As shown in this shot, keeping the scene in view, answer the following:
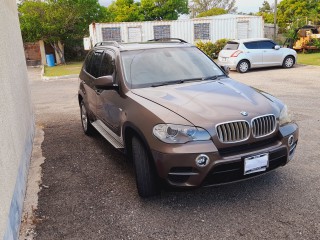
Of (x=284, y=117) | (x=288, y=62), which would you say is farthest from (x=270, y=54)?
(x=284, y=117)

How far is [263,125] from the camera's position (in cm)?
334

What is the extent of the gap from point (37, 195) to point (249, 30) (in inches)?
836

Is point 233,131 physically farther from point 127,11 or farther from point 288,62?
point 127,11

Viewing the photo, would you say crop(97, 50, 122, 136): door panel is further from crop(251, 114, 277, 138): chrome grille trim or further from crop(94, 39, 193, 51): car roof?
crop(251, 114, 277, 138): chrome grille trim

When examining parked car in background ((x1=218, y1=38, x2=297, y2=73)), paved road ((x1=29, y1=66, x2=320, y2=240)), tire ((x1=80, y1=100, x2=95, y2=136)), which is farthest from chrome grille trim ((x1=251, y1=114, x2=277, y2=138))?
parked car in background ((x1=218, y1=38, x2=297, y2=73))

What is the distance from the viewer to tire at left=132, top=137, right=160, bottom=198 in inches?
133

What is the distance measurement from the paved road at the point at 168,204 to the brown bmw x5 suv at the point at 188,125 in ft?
1.17

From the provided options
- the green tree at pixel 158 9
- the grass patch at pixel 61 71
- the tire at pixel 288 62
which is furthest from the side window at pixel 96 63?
the green tree at pixel 158 9

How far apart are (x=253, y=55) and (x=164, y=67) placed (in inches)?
451

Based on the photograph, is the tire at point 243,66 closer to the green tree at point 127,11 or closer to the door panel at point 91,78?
the door panel at point 91,78

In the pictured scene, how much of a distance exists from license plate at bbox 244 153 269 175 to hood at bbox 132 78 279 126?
40cm

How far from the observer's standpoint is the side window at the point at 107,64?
181 inches

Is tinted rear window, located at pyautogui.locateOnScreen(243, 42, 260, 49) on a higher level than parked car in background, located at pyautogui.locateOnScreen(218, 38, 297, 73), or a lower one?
higher

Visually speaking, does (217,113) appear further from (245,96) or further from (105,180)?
(105,180)
